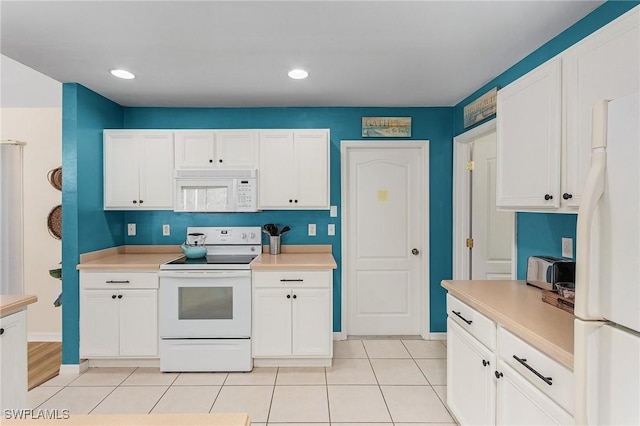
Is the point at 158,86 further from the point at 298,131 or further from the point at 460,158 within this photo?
the point at 460,158

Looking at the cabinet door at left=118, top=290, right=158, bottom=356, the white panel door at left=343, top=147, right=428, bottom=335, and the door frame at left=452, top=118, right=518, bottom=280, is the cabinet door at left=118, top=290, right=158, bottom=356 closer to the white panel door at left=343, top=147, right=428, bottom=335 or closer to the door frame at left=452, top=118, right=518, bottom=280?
the white panel door at left=343, top=147, right=428, bottom=335

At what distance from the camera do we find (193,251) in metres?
3.35

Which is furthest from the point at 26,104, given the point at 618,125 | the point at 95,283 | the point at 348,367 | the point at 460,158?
the point at 618,125

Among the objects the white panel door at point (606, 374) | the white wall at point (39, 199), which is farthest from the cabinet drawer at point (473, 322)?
the white wall at point (39, 199)

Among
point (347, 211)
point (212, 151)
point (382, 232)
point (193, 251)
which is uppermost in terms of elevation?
point (212, 151)

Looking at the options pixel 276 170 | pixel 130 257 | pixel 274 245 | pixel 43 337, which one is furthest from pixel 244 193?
pixel 43 337

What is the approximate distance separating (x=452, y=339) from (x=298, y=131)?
2.22 meters

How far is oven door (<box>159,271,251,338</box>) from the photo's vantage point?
9.77ft

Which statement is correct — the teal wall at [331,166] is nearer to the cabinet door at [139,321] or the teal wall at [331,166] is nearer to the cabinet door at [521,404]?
the cabinet door at [139,321]

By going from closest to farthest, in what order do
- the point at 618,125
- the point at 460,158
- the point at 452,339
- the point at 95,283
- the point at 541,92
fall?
1. the point at 618,125
2. the point at 541,92
3. the point at 452,339
4. the point at 95,283
5. the point at 460,158

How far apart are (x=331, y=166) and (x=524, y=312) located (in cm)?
241

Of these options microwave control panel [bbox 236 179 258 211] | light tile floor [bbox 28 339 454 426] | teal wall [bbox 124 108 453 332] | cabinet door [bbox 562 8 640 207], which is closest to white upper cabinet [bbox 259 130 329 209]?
microwave control panel [bbox 236 179 258 211]

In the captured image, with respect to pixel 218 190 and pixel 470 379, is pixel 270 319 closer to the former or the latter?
pixel 218 190

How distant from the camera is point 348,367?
3.09 meters
